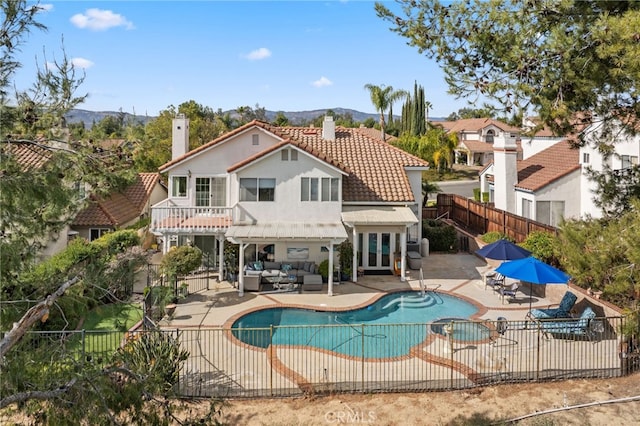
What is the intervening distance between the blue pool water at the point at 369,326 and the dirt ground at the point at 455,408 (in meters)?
2.16

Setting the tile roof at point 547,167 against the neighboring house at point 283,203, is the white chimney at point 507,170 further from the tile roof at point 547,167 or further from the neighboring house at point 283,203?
the neighboring house at point 283,203

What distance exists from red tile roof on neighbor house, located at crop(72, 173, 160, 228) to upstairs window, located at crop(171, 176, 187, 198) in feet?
7.72

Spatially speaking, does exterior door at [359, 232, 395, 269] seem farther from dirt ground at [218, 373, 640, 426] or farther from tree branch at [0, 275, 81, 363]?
tree branch at [0, 275, 81, 363]

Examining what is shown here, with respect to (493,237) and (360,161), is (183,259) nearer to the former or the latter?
(360,161)

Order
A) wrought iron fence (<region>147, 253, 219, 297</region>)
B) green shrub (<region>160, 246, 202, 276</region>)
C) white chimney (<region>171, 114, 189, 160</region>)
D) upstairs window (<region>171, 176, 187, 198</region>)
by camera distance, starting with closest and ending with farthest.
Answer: wrought iron fence (<region>147, 253, 219, 297</region>)
green shrub (<region>160, 246, 202, 276</region>)
upstairs window (<region>171, 176, 187, 198</region>)
white chimney (<region>171, 114, 189, 160</region>)

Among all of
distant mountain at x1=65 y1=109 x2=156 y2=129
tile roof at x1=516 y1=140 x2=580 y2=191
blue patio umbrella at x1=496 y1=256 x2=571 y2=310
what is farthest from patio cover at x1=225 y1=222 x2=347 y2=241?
distant mountain at x1=65 y1=109 x2=156 y2=129

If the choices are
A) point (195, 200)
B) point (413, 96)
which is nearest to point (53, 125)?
point (195, 200)

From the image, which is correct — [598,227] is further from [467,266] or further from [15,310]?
[467,266]

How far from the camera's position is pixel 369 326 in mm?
19625

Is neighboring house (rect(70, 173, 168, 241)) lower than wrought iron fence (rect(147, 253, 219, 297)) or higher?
higher

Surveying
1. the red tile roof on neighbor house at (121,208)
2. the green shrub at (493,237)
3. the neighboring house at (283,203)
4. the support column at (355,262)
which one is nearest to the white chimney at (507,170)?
the green shrub at (493,237)

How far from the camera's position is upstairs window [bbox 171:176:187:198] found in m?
31.5

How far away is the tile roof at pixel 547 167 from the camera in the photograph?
34.3m

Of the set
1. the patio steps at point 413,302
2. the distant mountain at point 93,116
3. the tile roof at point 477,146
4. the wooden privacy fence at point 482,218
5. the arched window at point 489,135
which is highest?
the arched window at point 489,135
